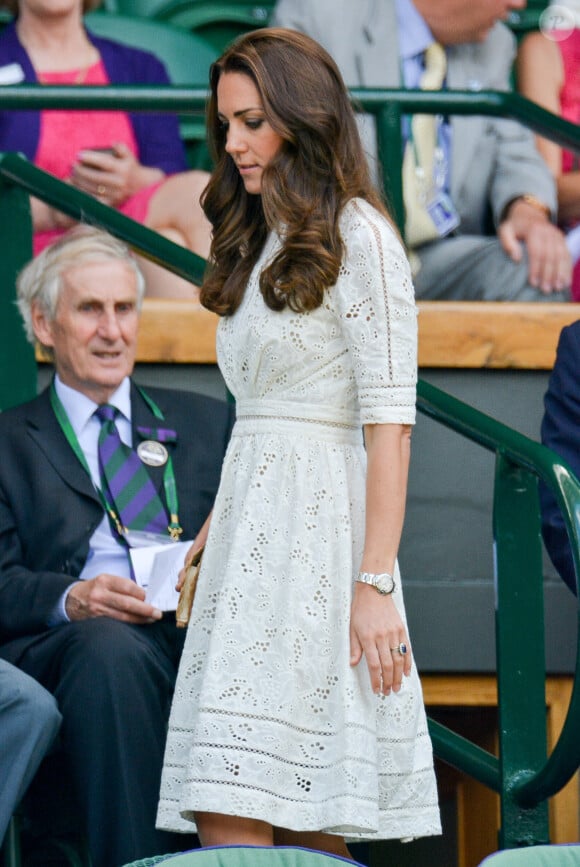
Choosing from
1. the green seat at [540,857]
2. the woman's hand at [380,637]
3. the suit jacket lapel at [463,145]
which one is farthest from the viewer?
the suit jacket lapel at [463,145]

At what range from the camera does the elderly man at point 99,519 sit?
317 cm

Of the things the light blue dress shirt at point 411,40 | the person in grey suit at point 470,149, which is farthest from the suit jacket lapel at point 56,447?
the light blue dress shirt at point 411,40

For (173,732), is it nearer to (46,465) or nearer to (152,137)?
(46,465)

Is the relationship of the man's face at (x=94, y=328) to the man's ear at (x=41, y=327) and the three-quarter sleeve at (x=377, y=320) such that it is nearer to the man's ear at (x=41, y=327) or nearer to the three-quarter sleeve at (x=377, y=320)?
the man's ear at (x=41, y=327)

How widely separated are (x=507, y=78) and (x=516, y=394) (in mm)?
1518

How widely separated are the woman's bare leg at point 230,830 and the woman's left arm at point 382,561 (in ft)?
0.92

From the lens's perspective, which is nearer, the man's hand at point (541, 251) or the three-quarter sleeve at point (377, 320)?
the three-quarter sleeve at point (377, 320)

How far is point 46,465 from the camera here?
11.8 feet

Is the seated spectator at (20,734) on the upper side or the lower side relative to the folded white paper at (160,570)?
lower

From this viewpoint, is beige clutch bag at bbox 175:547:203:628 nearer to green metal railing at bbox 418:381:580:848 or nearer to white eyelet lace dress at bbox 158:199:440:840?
white eyelet lace dress at bbox 158:199:440:840

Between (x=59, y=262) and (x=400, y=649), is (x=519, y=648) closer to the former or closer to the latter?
(x=400, y=649)

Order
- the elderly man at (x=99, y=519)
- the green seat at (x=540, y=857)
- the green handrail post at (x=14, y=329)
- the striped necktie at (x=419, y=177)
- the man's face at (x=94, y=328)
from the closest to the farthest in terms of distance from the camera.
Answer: the green seat at (x=540, y=857) < the elderly man at (x=99, y=519) < the man's face at (x=94, y=328) < the green handrail post at (x=14, y=329) < the striped necktie at (x=419, y=177)

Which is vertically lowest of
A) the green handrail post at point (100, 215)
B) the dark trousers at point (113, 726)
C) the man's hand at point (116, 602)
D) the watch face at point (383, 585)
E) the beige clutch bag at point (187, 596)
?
the dark trousers at point (113, 726)

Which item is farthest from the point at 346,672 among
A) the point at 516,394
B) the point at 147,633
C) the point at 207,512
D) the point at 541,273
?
the point at 541,273
